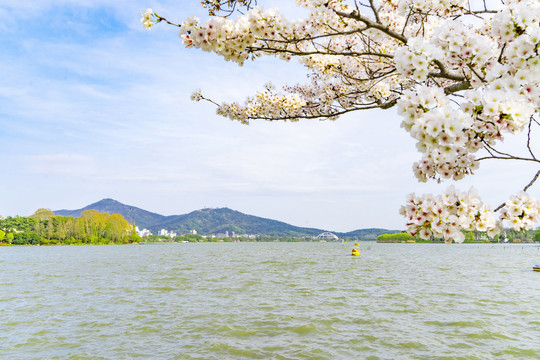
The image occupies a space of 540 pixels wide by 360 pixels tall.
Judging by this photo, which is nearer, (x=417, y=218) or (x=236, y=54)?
(x=417, y=218)

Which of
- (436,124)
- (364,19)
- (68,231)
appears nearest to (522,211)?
(436,124)

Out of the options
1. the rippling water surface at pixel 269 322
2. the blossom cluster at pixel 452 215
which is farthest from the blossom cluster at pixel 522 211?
the rippling water surface at pixel 269 322

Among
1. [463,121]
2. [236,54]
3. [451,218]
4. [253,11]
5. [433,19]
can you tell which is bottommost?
[451,218]

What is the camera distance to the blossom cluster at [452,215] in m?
3.76

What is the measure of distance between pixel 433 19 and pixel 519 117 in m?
4.42

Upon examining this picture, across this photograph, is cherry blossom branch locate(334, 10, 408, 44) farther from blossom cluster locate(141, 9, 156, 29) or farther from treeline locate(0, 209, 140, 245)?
treeline locate(0, 209, 140, 245)

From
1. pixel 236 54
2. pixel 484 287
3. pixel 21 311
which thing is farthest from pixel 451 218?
pixel 484 287

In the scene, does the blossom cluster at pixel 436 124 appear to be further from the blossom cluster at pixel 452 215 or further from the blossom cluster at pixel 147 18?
the blossom cluster at pixel 147 18

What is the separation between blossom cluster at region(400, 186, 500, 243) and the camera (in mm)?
3764

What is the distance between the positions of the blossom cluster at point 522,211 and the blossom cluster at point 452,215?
0.55 ft

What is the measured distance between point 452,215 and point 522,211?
748mm

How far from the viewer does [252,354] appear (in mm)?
9891

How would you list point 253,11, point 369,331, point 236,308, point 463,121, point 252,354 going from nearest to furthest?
point 463,121 < point 253,11 < point 252,354 < point 369,331 < point 236,308

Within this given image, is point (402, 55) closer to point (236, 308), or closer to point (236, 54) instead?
point (236, 54)
